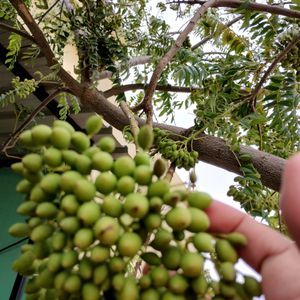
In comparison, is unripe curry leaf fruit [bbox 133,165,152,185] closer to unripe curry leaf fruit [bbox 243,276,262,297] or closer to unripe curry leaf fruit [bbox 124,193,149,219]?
unripe curry leaf fruit [bbox 124,193,149,219]

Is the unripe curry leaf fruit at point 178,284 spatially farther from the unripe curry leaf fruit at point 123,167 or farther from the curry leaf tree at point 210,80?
the curry leaf tree at point 210,80

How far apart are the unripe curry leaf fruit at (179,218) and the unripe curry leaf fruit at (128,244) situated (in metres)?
0.04

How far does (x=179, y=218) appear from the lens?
1.64 feet

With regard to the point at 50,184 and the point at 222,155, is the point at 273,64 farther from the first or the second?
the point at 50,184

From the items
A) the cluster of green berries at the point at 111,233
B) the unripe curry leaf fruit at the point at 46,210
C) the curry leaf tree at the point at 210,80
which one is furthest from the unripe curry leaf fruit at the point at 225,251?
the curry leaf tree at the point at 210,80

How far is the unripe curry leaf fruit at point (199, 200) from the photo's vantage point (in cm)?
54

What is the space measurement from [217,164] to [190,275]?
926 millimetres

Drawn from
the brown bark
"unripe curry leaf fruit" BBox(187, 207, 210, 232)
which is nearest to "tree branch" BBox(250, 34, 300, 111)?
the brown bark

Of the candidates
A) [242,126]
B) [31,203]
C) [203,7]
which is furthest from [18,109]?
[31,203]

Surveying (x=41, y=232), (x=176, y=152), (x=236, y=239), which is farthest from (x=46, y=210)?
(x=176, y=152)

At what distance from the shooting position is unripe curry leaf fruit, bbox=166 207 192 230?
0.50 m

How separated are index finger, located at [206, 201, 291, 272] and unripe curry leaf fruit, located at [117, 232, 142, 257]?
0.46 ft

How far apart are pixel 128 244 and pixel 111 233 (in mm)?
23

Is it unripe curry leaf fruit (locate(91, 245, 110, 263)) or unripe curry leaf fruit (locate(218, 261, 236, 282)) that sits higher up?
unripe curry leaf fruit (locate(91, 245, 110, 263))
